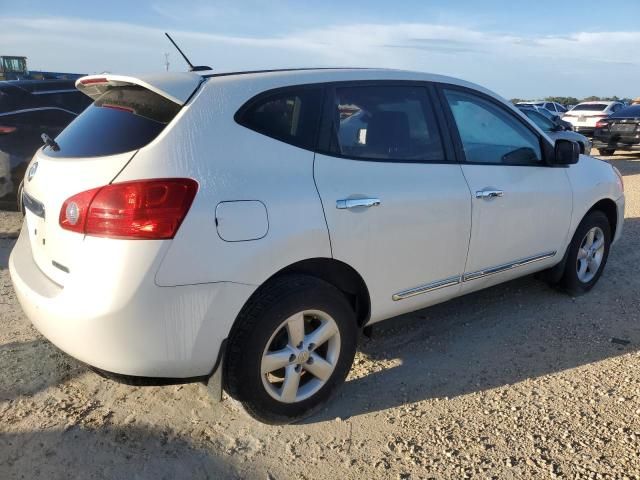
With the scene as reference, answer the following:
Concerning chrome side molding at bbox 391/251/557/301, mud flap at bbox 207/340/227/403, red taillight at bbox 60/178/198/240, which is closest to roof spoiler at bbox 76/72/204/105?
red taillight at bbox 60/178/198/240

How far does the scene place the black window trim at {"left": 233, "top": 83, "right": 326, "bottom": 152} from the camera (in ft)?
8.64

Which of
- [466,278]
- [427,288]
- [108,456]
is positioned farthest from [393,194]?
[108,456]

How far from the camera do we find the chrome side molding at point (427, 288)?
3229 millimetres

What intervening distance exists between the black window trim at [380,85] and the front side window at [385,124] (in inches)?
0.6

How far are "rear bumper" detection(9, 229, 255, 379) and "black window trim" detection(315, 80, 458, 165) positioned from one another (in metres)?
0.86

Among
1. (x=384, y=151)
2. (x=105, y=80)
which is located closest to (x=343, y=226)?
(x=384, y=151)

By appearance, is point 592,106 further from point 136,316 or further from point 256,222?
point 136,316

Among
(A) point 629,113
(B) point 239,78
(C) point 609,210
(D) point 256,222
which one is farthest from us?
(A) point 629,113

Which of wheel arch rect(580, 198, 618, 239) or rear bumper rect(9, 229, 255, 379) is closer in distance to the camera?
rear bumper rect(9, 229, 255, 379)

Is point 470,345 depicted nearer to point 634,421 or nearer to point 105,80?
point 634,421

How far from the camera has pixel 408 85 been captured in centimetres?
339

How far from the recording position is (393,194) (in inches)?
119

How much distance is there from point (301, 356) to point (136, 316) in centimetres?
87

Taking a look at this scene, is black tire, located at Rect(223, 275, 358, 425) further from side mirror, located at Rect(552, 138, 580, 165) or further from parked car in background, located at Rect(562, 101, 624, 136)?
parked car in background, located at Rect(562, 101, 624, 136)
